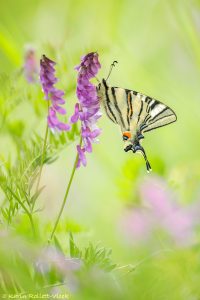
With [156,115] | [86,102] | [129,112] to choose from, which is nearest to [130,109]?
[129,112]

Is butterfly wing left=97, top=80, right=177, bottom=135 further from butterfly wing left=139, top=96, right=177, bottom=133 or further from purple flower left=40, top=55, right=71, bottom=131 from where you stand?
purple flower left=40, top=55, right=71, bottom=131

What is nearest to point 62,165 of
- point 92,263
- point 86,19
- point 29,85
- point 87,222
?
point 87,222

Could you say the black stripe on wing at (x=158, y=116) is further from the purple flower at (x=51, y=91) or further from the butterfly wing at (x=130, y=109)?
the purple flower at (x=51, y=91)

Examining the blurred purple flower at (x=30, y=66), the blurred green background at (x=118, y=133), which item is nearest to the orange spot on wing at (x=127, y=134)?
the blurred green background at (x=118, y=133)

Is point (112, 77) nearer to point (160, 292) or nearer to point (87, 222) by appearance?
point (87, 222)

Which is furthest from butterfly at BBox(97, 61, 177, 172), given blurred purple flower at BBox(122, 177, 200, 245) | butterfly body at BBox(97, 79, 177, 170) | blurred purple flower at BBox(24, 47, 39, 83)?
blurred purple flower at BBox(24, 47, 39, 83)

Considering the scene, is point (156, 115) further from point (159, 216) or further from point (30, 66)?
point (30, 66)

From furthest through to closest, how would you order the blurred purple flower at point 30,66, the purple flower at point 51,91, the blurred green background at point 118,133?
1. the blurred purple flower at point 30,66
2. the purple flower at point 51,91
3. the blurred green background at point 118,133
